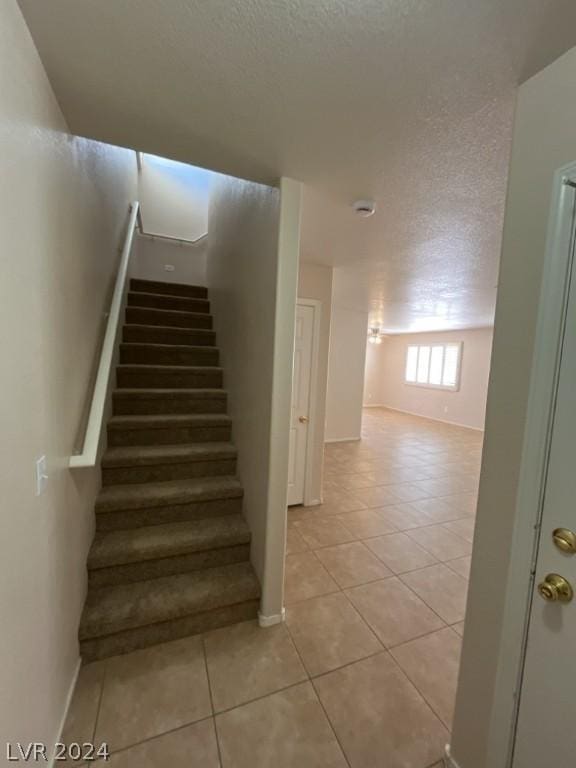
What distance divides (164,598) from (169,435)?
1.04 meters

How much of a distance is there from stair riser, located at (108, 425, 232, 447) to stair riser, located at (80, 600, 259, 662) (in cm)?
111

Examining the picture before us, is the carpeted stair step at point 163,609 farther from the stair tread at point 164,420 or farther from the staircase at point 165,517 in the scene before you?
the stair tread at point 164,420

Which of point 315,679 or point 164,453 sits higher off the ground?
point 164,453

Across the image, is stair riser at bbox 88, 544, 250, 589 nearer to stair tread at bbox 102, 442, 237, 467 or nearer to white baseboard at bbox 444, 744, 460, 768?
stair tread at bbox 102, 442, 237, 467

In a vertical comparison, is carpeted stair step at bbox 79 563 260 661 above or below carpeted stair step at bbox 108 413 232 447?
below

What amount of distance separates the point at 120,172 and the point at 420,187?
2.50 metres

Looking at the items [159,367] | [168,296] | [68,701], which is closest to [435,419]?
[168,296]

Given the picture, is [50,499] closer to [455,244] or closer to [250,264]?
[250,264]

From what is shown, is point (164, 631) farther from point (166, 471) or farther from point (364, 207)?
point (364, 207)

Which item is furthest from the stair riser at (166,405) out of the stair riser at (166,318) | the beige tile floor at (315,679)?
the beige tile floor at (315,679)

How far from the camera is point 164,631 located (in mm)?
1662

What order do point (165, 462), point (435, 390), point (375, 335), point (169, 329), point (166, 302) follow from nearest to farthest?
point (165, 462) < point (169, 329) < point (166, 302) < point (435, 390) < point (375, 335)

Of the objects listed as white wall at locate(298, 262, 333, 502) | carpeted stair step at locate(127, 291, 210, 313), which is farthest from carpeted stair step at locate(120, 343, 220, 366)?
white wall at locate(298, 262, 333, 502)

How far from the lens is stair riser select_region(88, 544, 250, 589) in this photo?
1.75m
